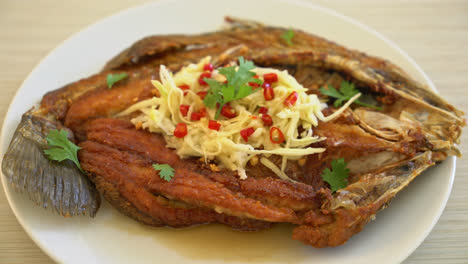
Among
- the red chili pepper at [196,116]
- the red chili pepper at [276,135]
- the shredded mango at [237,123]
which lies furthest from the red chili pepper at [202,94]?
the red chili pepper at [276,135]

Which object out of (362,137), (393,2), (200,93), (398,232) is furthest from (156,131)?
(393,2)

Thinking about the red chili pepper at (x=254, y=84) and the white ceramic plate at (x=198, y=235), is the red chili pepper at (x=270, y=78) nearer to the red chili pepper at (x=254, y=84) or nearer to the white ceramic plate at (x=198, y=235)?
the red chili pepper at (x=254, y=84)

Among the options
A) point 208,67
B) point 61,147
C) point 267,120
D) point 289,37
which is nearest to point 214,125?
point 267,120

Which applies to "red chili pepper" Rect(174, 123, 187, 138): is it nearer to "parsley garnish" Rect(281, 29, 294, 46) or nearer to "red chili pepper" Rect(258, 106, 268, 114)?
"red chili pepper" Rect(258, 106, 268, 114)

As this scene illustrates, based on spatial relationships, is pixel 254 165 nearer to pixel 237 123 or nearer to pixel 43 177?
pixel 237 123

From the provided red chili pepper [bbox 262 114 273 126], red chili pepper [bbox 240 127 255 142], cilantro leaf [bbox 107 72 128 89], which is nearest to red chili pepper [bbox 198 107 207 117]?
red chili pepper [bbox 240 127 255 142]

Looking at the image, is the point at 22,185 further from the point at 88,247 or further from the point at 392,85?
the point at 392,85
